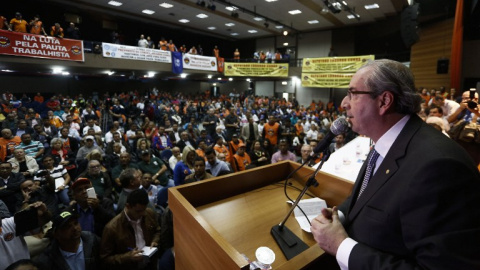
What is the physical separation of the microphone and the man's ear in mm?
352

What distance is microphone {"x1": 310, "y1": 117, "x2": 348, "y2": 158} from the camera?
4.08 feet

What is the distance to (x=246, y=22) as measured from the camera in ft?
52.4

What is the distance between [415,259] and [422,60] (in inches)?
477

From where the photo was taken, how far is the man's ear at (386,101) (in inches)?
34.6

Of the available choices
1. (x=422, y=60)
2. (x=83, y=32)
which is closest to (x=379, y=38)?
(x=422, y=60)

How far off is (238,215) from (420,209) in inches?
35.1

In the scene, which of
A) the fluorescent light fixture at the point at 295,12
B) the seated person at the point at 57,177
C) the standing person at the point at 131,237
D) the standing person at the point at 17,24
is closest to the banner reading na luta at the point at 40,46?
the standing person at the point at 17,24

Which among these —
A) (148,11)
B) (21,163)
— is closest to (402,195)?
(21,163)

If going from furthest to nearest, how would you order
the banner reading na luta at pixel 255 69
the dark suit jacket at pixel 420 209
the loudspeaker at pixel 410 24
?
the banner reading na luta at pixel 255 69 → the loudspeaker at pixel 410 24 → the dark suit jacket at pixel 420 209

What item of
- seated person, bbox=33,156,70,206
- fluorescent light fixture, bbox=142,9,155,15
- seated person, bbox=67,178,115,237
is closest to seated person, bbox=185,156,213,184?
seated person, bbox=67,178,115,237

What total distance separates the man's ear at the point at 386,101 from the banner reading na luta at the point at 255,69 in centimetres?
1359

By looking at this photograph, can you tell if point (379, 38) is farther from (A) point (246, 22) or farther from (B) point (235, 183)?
(B) point (235, 183)

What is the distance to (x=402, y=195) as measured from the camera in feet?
2.31

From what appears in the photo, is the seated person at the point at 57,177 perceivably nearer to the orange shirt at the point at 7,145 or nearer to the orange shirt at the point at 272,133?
the orange shirt at the point at 7,145
